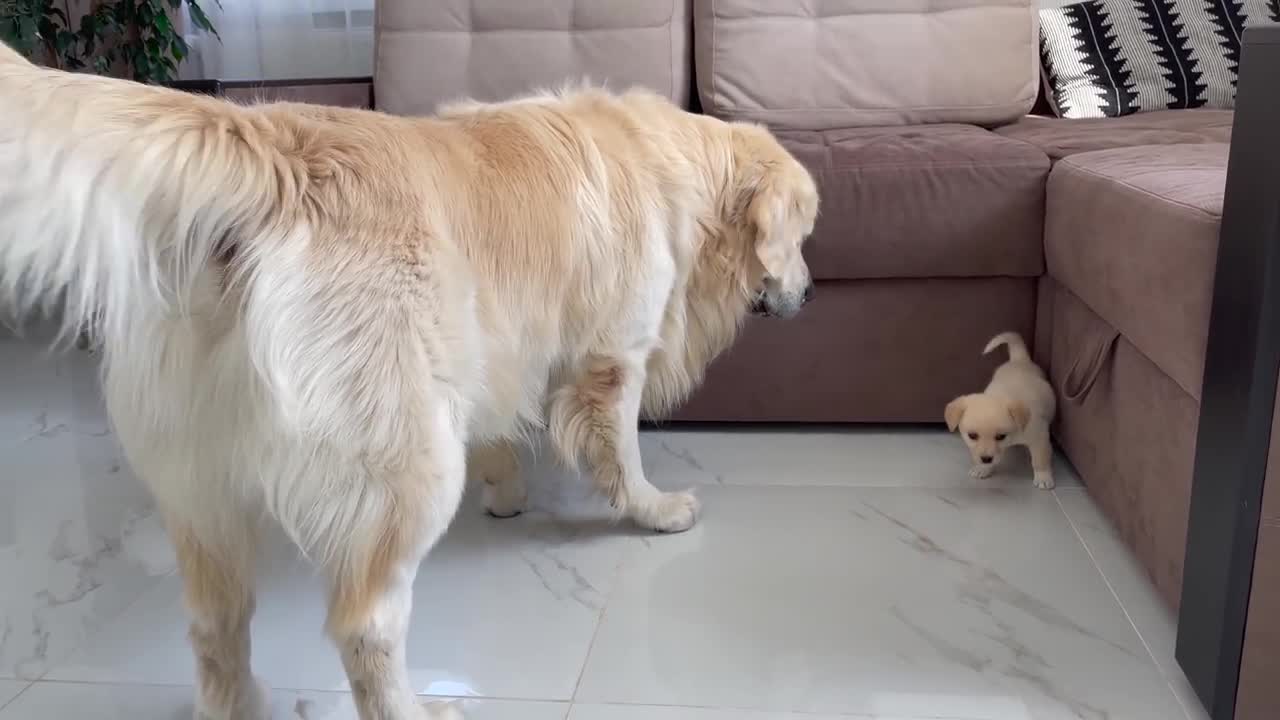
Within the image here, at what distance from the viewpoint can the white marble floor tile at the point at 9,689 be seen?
1.46 meters

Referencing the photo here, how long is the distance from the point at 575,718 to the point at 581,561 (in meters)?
0.46

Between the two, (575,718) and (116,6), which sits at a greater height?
(116,6)

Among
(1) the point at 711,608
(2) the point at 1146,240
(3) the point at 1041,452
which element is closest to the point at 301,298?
(1) the point at 711,608

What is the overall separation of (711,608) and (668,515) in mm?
287

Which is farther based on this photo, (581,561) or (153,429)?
(581,561)

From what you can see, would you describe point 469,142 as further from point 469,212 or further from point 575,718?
point 575,718

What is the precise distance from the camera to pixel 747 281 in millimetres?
1939

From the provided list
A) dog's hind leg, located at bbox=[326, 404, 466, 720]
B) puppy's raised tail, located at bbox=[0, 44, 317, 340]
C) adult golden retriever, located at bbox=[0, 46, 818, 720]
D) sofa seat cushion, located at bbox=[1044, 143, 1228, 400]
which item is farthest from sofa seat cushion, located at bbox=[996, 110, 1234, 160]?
puppy's raised tail, located at bbox=[0, 44, 317, 340]

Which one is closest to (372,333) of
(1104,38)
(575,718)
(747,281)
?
(575,718)

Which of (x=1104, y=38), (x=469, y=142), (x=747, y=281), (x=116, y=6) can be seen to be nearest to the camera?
(x=469, y=142)

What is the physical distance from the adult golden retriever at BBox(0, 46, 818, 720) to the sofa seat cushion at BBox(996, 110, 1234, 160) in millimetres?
1264

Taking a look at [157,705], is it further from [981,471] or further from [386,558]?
[981,471]

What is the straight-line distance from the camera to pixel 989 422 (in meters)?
1.94

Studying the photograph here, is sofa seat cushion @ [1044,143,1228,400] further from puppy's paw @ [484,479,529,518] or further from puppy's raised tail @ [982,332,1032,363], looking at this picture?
puppy's paw @ [484,479,529,518]
